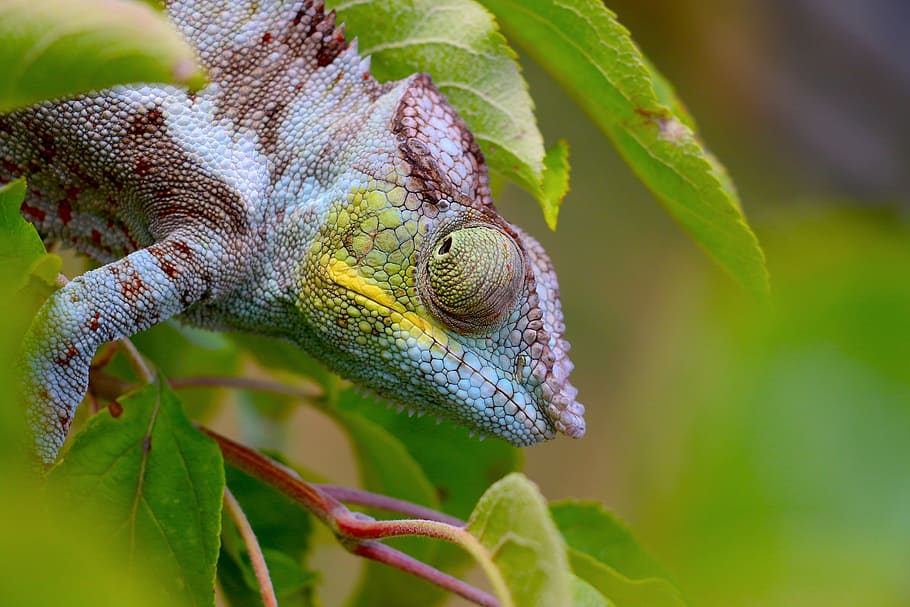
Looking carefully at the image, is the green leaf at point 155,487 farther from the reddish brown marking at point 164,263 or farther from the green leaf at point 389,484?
the green leaf at point 389,484

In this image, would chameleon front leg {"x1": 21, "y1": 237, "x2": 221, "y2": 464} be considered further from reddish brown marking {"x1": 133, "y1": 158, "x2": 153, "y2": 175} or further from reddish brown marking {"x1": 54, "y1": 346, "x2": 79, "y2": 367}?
reddish brown marking {"x1": 133, "y1": 158, "x2": 153, "y2": 175}

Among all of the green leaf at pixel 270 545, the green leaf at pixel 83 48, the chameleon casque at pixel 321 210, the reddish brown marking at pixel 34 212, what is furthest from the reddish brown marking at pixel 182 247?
the green leaf at pixel 83 48

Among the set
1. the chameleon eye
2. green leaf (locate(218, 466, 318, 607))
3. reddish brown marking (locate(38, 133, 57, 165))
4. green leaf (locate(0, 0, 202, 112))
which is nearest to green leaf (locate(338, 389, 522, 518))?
green leaf (locate(218, 466, 318, 607))

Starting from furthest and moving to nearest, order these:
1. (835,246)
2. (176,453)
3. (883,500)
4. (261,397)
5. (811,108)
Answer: (811,108), (261,397), (176,453), (835,246), (883,500)

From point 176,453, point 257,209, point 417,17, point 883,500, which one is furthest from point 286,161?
point 883,500

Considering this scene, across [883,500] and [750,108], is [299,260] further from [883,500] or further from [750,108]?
[750,108]

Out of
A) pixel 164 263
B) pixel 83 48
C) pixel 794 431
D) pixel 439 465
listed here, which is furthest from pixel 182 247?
pixel 794 431

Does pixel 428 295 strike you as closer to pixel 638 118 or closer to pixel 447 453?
pixel 638 118
